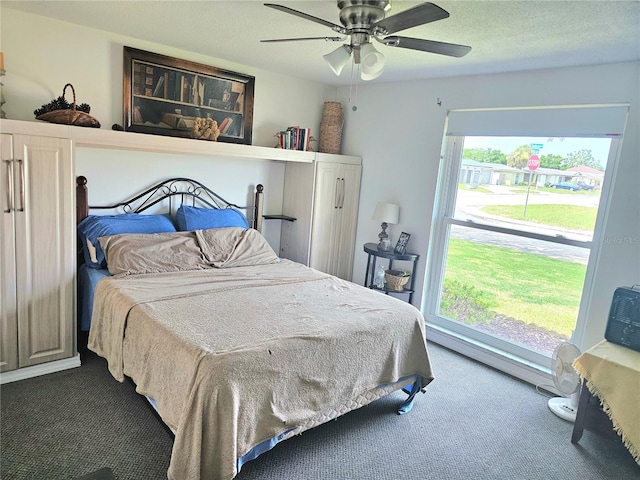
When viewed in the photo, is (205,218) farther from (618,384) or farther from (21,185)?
(618,384)

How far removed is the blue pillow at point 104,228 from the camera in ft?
9.94

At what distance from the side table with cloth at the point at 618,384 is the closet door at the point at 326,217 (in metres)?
2.36

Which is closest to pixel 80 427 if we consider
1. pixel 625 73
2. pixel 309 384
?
pixel 309 384

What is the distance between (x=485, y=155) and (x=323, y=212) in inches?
60.2

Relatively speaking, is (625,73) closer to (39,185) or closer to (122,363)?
(122,363)

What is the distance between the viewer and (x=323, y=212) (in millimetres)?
4168

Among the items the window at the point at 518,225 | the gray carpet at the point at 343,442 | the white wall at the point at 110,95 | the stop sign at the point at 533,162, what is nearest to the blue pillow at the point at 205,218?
the white wall at the point at 110,95

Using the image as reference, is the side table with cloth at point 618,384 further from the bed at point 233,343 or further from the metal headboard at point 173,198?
the metal headboard at point 173,198

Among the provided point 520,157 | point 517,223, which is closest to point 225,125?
point 520,157

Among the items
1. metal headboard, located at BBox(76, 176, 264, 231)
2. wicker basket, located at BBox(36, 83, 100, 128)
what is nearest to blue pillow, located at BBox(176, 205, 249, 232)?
metal headboard, located at BBox(76, 176, 264, 231)

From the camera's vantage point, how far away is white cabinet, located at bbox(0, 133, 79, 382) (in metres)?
2.58

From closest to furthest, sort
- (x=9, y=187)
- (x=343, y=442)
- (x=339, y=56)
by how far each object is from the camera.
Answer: (x=339, y=56), (x=343, y=442), (x=9, y=187)

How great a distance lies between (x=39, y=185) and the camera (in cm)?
265

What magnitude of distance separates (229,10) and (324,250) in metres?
2.38
